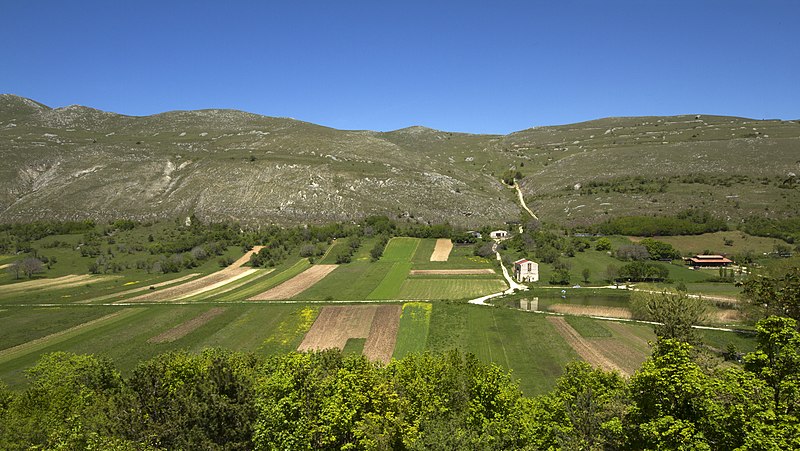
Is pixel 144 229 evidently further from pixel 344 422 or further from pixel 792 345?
pixel 792 345

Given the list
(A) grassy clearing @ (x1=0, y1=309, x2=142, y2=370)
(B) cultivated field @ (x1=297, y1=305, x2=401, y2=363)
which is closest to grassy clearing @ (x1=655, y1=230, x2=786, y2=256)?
(B) cultivated field @ (x1=297, y1=305, x2=401, y2=363)

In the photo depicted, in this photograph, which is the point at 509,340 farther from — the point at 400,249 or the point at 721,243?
the point at 721,243

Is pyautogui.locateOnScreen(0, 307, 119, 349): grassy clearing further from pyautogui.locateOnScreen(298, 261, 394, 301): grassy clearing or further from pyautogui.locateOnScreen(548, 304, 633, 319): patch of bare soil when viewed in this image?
pyautogui.locateOnScreen(548, 304, 633, 319): patch of bare soil

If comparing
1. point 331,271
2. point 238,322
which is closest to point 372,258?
point 331,271

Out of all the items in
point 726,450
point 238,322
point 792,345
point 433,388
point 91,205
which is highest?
point 91,205

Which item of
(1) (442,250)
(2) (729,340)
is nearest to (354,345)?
(2) (729,340)

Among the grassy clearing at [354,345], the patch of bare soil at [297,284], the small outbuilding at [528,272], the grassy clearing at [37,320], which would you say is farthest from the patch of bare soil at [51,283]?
the small outbuilding at [528,272]
